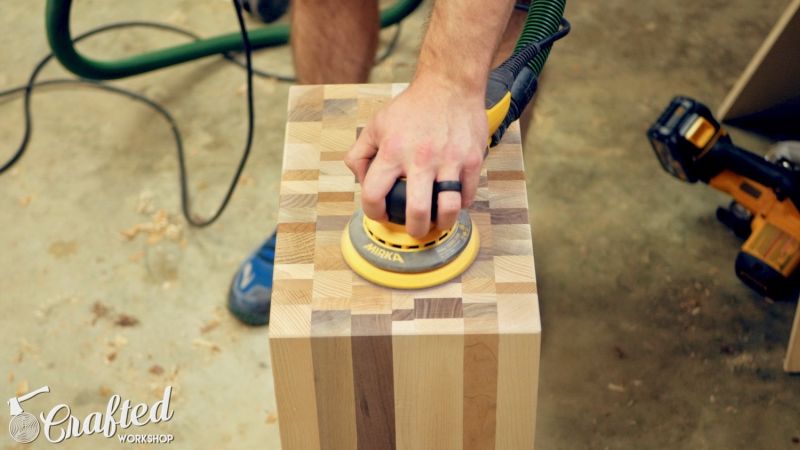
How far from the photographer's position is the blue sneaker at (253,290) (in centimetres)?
151

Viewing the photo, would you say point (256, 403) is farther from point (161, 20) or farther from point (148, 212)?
point (161, 20)

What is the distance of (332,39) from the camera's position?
142 cm

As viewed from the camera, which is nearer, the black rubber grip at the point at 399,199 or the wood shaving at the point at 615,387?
the black rubber grip at the point at 399,199

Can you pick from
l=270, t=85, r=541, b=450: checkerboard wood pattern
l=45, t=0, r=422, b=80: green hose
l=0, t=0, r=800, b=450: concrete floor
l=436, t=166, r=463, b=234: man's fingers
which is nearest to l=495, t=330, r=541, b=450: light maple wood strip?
l=270, t=85, r=541, b=450: checkerboard wood pattern

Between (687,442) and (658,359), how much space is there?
0.15 metres

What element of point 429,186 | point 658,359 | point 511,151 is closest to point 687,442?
point 658,359

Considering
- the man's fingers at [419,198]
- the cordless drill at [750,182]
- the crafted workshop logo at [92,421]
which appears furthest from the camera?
the cordless drill at [750,182]

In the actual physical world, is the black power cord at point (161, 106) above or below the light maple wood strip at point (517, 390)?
below

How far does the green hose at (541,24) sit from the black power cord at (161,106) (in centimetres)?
70

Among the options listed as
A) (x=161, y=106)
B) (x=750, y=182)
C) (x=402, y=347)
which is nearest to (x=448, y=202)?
(x=402, y=347)

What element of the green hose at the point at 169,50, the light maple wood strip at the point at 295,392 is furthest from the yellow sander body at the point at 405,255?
the green hose at the point at 169,50

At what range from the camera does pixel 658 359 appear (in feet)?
4.81

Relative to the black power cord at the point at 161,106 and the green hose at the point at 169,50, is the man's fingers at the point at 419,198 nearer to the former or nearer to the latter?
the black power cord at the point at 161,106

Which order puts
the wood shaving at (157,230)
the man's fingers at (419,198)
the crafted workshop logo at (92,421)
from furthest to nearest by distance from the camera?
the wood shaving at (157,230)
the crafted workshop logo at (92,421)
the man's fingers at (419,198)
